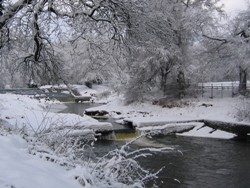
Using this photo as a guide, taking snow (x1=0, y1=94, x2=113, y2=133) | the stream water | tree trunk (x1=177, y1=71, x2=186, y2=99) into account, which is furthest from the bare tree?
the stream water

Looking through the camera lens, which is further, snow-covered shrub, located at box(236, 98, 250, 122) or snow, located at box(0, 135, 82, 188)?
snow-covered shrub, located at box(236, 98, 250, 122)

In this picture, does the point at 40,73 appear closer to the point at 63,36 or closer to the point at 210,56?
the point at 63,36

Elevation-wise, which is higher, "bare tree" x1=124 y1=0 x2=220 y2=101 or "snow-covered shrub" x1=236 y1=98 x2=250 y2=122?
"bare tree" x1=124 y1=0 x2=220 y2=101

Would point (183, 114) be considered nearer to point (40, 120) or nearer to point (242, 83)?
point (242, 83)

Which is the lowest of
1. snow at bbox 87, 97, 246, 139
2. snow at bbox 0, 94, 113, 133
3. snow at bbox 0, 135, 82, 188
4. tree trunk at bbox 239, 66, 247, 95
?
snow at bbox 87, 97, 246, 139

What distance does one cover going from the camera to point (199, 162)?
14141 mm

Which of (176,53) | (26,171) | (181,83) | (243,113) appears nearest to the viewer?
(26,171)

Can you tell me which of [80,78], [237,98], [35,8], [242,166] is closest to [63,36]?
[35,8]

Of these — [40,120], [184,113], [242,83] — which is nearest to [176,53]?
[184,113]

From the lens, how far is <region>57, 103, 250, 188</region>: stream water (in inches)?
443

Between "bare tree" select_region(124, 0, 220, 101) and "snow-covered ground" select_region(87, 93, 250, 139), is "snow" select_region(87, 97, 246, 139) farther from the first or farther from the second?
"bare tree" select_region(124, 0, 220, 101)

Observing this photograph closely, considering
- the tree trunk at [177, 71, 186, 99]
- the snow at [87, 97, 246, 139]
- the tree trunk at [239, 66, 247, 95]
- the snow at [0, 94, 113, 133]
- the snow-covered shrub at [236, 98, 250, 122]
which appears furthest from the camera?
the tree trunk at [177, 71, 186, 99]

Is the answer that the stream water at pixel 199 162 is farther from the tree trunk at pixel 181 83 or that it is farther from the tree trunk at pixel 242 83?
the tree trunk at pixel 181 83

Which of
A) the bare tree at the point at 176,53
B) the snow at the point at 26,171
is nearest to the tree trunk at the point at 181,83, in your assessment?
the bare tree at the point at 176,53
